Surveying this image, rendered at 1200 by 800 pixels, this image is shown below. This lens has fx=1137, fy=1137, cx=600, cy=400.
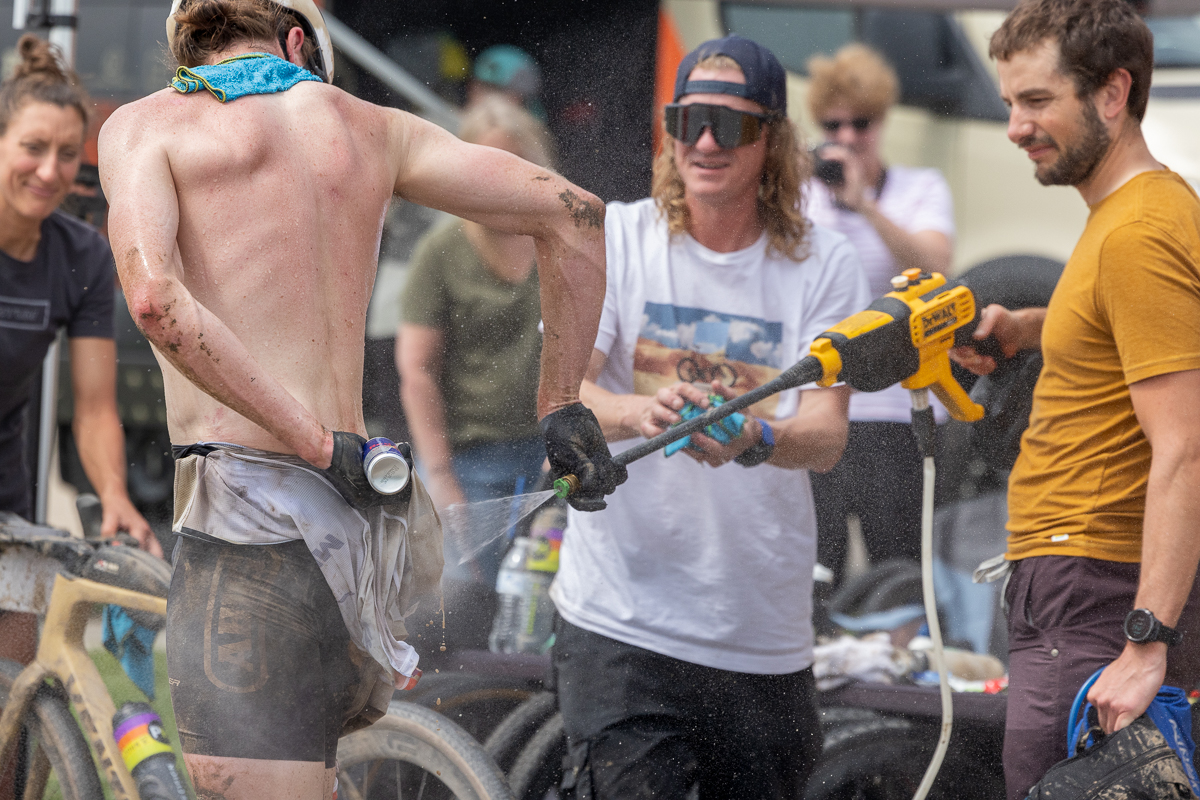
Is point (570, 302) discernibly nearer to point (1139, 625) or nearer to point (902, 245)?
point (1139, 625)

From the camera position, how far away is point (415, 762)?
2422 mm

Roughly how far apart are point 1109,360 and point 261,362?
1.42 meters

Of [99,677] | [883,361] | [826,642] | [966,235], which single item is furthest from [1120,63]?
[966,235]

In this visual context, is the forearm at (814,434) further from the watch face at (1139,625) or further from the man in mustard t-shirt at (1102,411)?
the watch face at (1139,625)

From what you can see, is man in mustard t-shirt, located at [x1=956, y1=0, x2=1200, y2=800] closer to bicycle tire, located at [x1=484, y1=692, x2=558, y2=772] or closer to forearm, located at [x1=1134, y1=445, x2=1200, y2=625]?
forearm, located at [x1=1134, y1=445, x2=1200, y2=625]

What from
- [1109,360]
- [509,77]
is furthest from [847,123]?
[1109,360]

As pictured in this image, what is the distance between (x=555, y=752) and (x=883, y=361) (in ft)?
4.01

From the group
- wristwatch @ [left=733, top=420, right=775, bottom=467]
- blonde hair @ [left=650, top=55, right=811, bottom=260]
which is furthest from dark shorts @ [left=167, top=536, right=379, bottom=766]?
blonde hair @ [left=650, top=55, right=811, bottom=260]

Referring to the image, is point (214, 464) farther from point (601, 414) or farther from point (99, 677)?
point (99, 677)

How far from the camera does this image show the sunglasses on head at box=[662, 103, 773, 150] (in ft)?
7.89

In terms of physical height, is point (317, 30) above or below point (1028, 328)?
above

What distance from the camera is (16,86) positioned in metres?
2.86

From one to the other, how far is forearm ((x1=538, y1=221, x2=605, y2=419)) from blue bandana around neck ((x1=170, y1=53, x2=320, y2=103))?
473mm

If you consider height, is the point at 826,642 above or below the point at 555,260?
below
